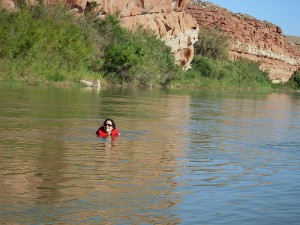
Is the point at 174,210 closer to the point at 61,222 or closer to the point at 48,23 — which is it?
the point at 61,222

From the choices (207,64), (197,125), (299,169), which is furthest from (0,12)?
(207,64)

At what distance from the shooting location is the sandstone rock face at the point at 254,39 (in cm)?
12800

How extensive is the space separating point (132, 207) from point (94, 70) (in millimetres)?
50305

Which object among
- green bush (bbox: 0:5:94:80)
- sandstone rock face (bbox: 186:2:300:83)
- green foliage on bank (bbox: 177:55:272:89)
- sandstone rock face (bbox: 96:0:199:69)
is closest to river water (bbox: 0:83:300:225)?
green bush (bbox: 0:5:94:80)

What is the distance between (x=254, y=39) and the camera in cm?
13650

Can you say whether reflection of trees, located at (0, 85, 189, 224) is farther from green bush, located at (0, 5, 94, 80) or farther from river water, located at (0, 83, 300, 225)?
green bush, located at (0, 5, 94, 80)

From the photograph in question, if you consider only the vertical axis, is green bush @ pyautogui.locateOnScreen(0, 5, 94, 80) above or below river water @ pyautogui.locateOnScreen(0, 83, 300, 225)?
above

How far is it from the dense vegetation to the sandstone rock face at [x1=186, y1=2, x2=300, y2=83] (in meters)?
38.7

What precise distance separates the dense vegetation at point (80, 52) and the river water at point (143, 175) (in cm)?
2607

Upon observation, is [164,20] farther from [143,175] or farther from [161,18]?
[143,175]

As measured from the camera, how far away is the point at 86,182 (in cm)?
920

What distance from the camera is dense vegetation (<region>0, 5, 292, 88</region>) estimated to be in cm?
4475

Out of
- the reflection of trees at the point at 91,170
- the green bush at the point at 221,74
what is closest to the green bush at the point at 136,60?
the green bush at the point at 221,74

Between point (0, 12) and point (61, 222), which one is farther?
point (0, 12)
